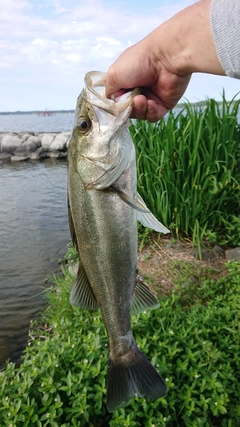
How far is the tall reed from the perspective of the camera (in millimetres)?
5164

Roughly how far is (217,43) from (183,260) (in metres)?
3.41

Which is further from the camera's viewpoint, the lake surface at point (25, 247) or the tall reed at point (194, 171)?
the lake surface at point (25, 247)

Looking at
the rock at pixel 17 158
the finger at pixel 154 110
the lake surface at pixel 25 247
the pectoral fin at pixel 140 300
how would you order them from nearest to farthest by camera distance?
the pectoral fin at pixel 140 300 < the finger at pixel 154 110 < the lake surface at pixel 25 247 < the rock at pixel 17 158

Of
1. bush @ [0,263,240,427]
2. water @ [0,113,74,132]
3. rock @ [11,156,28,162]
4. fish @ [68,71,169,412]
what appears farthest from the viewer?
water @ [0,113,74,132]

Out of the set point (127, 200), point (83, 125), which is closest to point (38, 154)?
point (83, 125)

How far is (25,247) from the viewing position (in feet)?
28.6

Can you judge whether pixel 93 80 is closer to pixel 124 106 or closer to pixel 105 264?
pixel 124 106

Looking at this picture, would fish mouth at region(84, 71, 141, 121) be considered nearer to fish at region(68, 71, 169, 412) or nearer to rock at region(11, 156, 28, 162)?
fish at region(68, 71, 169, 412)

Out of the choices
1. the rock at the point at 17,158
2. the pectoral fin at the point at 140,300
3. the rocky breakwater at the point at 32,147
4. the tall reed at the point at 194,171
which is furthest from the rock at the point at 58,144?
the pectoral fin at the point at 140,300

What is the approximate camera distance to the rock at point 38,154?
22.5 m

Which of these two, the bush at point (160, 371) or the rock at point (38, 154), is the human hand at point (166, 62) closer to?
the bush at point (160, 371)

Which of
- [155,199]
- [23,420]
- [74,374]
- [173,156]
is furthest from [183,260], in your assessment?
[23,420]

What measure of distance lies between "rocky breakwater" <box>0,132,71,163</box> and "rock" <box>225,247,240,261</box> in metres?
18.4

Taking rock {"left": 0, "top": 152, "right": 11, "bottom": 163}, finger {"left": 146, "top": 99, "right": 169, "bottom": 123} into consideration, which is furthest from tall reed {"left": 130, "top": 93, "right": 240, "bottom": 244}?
rock {"left": 0, "top": 152, "right": 11, "bottom": 163}
